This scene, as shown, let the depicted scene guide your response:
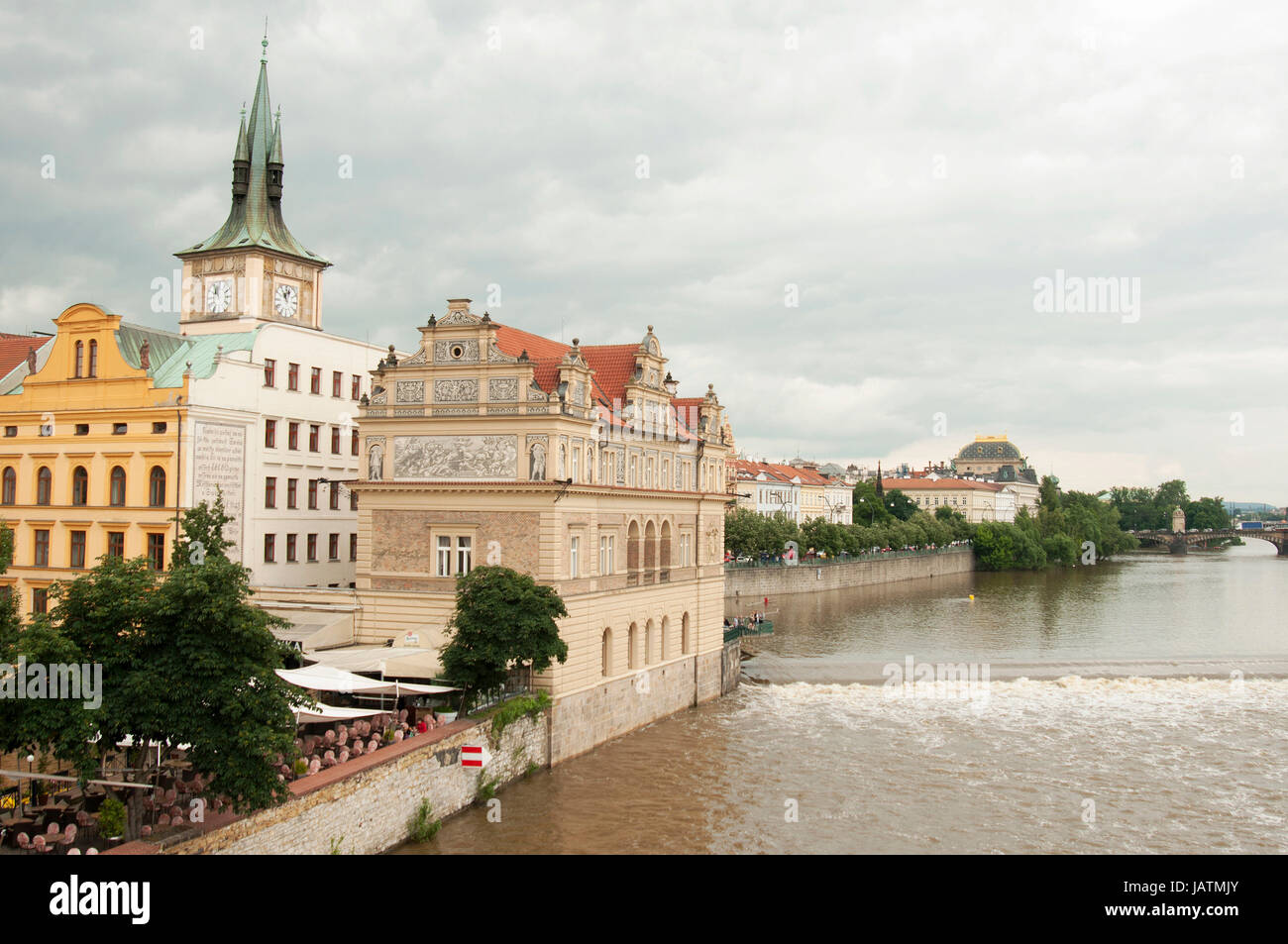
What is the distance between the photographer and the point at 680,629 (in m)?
42.8

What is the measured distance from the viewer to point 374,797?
23.3 m

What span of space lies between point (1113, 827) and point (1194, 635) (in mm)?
43841

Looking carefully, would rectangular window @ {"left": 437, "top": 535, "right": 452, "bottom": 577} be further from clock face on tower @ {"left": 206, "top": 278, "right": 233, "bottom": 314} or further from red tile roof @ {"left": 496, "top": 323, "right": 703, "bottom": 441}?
clock face on tower @ {"left": 206, "top": 278, "right": 233, "bottom": 314}

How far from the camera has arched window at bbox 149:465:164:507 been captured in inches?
1483

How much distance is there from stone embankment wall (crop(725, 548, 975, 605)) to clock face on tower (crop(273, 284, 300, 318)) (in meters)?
46.9

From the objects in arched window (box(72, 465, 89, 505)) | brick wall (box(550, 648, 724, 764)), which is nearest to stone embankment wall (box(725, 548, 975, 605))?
brick wall (box(550, 648, 724, 764))

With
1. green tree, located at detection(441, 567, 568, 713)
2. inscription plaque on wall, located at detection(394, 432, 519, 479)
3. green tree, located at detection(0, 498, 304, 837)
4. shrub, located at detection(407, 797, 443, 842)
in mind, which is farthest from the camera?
inscription plaque on wall, located at detection(394, 432, 519, 479)

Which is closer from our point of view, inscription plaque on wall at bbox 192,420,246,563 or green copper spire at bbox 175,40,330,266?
inscription plaque on wall at bbox 192,420,246,563

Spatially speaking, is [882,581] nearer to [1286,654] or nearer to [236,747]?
[1286,654]

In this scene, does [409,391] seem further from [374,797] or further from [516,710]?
[374,797]

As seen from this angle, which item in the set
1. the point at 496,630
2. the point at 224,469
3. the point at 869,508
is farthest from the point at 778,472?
the point at 496,630

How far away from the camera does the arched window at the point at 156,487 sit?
3766 centimetres

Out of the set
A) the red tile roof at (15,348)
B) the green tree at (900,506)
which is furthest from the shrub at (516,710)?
the green tree at (900,506)
